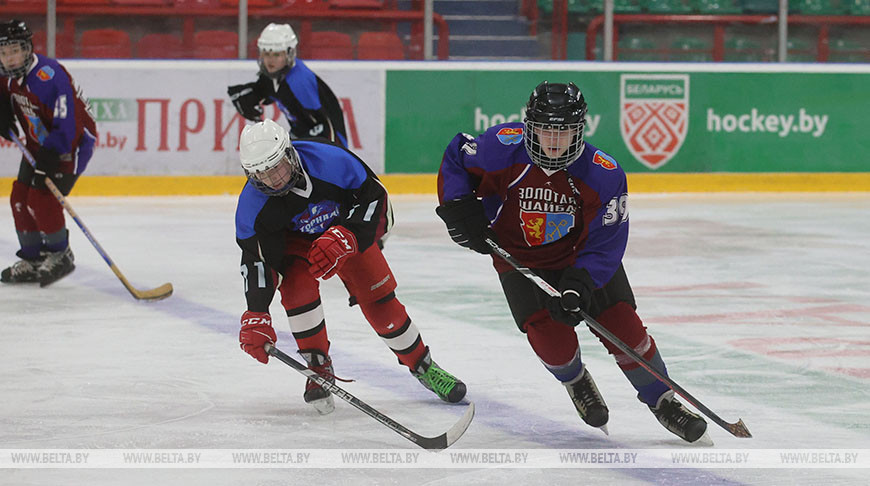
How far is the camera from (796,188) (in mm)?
9414

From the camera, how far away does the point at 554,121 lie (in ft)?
9.73

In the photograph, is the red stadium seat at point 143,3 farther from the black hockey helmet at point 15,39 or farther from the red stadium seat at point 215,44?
the black hockey helmet at point 15,39

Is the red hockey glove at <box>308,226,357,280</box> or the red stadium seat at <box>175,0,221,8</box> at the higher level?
the red stadium seat at <box>175,0,221,8</box>

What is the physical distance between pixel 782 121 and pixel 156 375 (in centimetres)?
667

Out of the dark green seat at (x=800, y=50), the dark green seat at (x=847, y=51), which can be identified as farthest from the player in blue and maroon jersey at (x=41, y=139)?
the dark green seat at (x=847, y=51)

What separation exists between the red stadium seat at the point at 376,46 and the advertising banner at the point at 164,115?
39 cm

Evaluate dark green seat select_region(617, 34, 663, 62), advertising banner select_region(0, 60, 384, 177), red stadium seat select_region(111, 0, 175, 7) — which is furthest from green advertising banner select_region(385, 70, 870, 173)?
red stadium seat select_region(111, 0, 175, 7)

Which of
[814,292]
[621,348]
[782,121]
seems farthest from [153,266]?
[782,121]

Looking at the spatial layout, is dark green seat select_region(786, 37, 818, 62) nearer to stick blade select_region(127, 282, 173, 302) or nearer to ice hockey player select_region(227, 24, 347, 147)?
ice hockey player select_region(227, 24, 347, 147)

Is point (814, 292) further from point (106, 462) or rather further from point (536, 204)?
point (106, 462)

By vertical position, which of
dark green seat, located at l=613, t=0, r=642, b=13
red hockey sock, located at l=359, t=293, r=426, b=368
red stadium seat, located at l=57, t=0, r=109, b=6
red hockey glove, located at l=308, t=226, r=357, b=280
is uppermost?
dark green seat, located at l=613, t=0, r=642, b=13

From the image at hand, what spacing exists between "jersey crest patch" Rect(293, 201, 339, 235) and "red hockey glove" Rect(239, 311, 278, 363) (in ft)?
0.94

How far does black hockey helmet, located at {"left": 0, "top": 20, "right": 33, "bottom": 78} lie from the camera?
5.25 metres

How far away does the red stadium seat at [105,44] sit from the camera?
28.6ft
